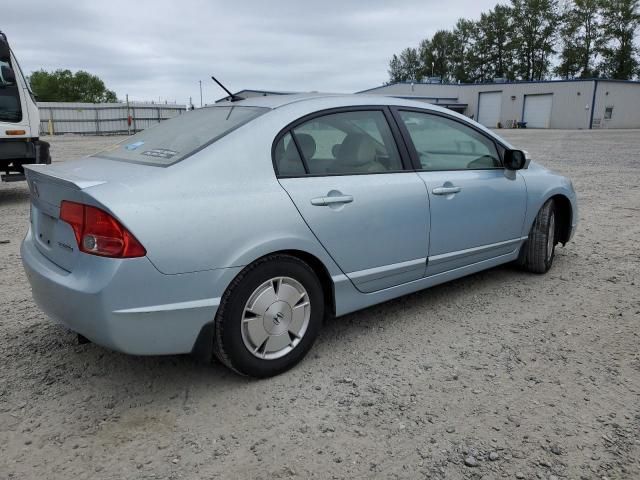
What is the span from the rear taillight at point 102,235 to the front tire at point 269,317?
0.53 m

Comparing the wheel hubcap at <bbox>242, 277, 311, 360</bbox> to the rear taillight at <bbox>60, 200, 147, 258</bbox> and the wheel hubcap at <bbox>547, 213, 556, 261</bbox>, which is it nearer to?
the rear taillight at <bbox>60, 200, 147, 258</bbox>

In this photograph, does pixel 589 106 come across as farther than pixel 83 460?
Yes

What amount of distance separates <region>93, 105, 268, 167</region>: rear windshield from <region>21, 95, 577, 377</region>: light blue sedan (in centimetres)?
2

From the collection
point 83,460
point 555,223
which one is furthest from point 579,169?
point 83,460

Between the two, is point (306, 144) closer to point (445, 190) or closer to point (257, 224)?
point (257, 224)

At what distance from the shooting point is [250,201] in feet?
9.02

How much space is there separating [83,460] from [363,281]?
5.77 ft

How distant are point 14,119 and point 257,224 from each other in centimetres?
697

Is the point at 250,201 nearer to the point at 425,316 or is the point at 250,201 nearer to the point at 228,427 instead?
the point at 228,427

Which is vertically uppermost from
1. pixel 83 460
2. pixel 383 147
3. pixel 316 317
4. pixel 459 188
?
pixel 383 147

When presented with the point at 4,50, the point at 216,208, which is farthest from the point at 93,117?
the point at 216,208

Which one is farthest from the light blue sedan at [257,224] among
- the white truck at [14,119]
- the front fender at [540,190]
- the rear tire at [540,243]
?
Answer: the white truck at [14,119]

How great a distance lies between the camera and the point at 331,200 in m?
3.06

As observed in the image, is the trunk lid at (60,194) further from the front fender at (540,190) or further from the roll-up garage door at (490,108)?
the roll-up garage door at (490,108)
